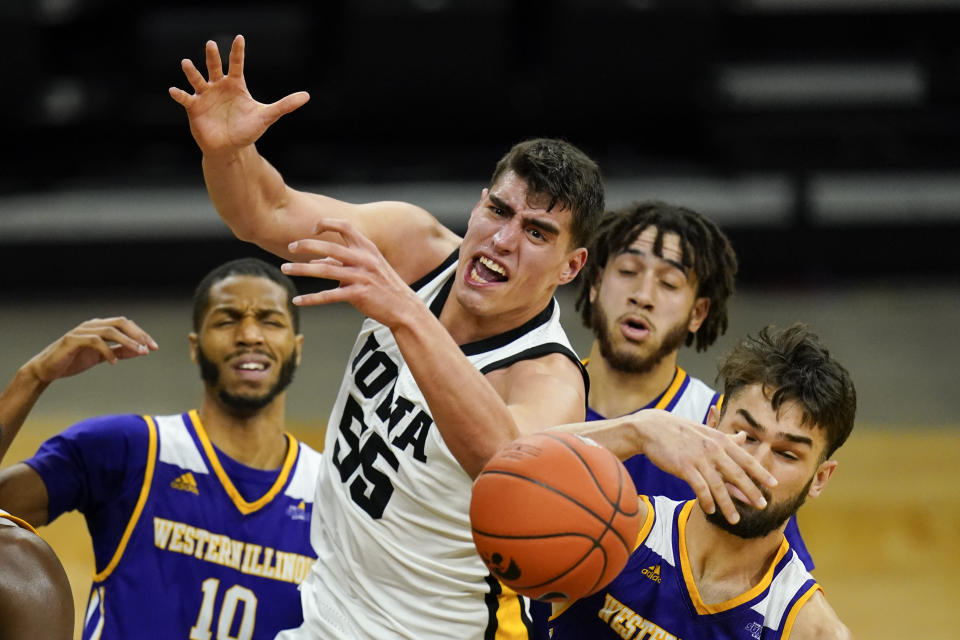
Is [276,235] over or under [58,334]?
under

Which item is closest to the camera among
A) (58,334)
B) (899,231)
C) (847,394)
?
(847,394)

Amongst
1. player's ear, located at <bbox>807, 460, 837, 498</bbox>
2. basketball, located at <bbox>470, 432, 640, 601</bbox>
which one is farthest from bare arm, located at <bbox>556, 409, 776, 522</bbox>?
player's ear, located at <bbox>807, 460, 837, 498</bbox>

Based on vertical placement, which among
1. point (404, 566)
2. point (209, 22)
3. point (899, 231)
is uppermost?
point (209, 22)

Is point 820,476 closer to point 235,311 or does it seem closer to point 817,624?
point 817,624

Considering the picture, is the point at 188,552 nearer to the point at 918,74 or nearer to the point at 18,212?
the point at 18,212

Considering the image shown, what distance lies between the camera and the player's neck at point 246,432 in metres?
4.66

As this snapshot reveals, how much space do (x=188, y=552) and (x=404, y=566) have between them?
1331 millimetres

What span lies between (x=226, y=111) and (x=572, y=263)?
1.12m

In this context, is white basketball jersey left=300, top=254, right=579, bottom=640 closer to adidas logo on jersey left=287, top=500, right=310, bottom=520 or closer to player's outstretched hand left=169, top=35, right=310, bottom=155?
player's outstretched hand left=169, top=35, right=310, bottom=155

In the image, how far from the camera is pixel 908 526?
7328 mm

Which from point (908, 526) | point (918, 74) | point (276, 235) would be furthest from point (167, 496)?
point (918, 74)

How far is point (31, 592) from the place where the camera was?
2533 mm

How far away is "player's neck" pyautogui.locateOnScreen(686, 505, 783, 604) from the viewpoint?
3389mm

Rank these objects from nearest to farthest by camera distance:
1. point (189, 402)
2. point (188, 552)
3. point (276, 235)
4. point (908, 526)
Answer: point (276, 235) → point (188, 552) → point (908, 526) → point (189, 402)
